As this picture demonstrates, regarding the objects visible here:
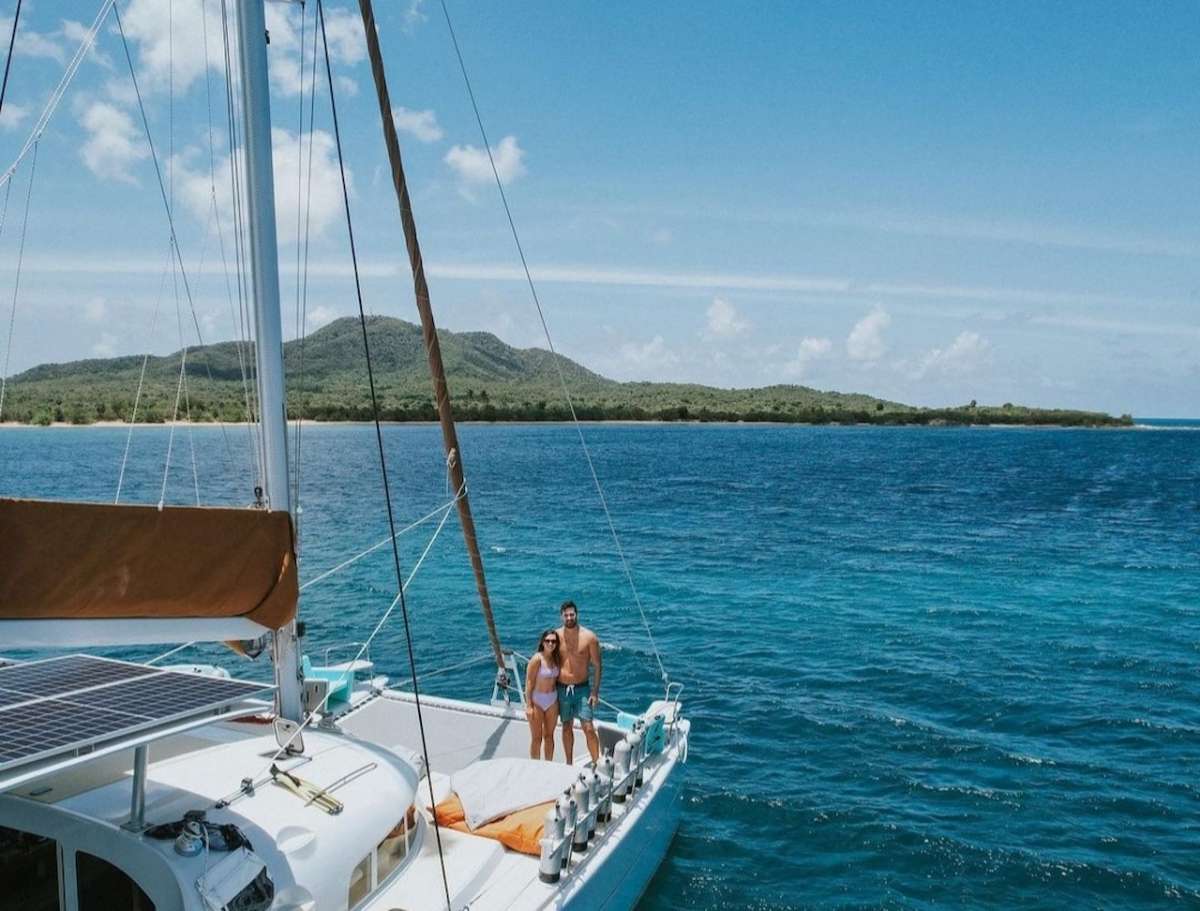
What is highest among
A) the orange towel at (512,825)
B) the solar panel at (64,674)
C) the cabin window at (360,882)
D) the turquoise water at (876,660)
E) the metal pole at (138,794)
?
the solar panel at (64,674)

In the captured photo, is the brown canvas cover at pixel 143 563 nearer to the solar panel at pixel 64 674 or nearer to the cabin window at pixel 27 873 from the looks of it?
the solar panel at pixel 64 674

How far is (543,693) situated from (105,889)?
6115 mm

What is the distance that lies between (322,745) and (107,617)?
8.97ft

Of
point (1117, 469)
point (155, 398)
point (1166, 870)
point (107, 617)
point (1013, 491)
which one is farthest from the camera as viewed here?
point (155, 398)

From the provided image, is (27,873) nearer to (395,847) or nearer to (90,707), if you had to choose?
(90,707)

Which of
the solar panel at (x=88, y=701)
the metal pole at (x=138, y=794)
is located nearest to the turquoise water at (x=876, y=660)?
the solar panel at (x=88, y=701)

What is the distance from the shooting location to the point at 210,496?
5250cm

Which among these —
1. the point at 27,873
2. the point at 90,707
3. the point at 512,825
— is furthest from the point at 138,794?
the point at 512,825

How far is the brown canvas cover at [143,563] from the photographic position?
6523 millimetres

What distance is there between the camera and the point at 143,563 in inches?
279

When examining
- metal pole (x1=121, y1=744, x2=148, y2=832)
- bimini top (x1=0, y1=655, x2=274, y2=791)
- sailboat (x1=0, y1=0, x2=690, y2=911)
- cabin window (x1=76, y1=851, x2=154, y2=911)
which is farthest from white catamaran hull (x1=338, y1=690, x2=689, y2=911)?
bimini top (x1=0, y1=655, x2=274, y2=791)

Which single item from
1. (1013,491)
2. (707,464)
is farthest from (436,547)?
(707,464)

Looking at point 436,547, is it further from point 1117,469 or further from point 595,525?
point 1117,469

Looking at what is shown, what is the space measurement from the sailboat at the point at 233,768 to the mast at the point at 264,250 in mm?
18
